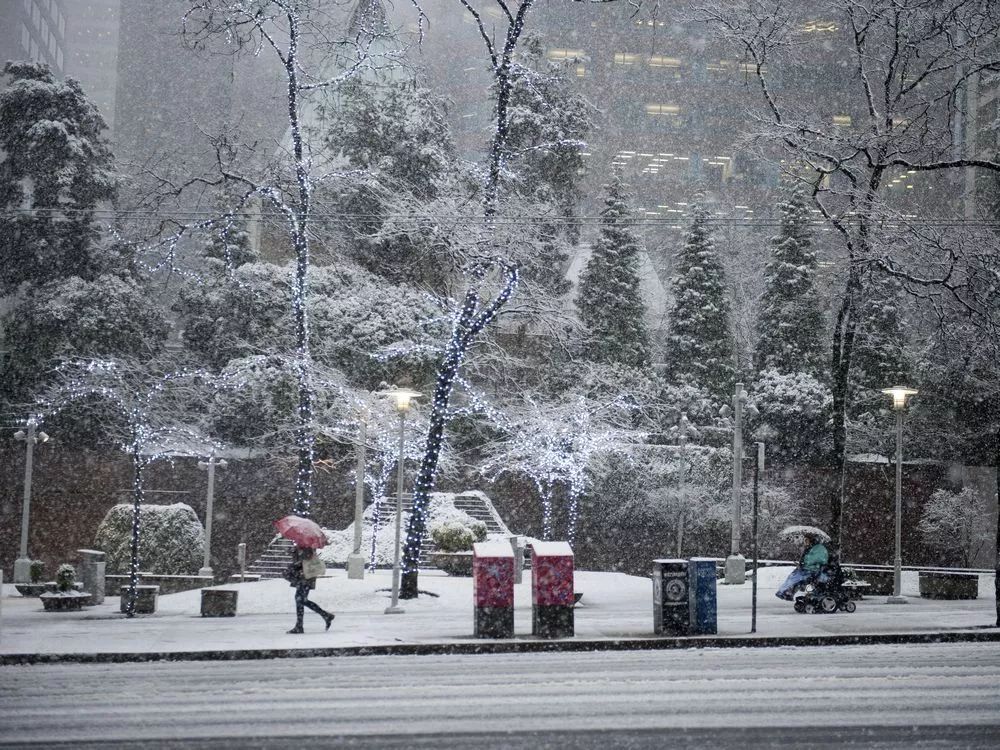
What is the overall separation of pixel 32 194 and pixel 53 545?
12992 mm

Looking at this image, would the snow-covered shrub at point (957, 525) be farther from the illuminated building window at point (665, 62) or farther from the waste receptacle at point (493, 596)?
the illuminated building window at point (665, 62)

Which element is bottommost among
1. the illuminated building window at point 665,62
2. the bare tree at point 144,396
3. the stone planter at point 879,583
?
the stone planter at point 879,583

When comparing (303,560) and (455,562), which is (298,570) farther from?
(455,562)

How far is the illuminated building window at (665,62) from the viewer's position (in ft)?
304

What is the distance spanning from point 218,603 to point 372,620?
10.0 feet

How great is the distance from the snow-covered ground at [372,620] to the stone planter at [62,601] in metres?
0.30

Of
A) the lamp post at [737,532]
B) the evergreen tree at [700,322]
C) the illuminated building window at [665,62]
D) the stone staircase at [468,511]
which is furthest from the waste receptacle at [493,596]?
the illuminated building window at [665,62]

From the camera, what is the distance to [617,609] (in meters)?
20.7

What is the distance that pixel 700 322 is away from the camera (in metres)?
44.4

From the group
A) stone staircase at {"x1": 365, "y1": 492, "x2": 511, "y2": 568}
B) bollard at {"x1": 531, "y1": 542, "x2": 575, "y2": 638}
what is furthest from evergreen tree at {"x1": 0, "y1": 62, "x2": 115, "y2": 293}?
bollard at {"x1": 531, "y1": 542, "x2": 575, "y2": 638}

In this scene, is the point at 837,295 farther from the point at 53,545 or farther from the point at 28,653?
the point at 53,545

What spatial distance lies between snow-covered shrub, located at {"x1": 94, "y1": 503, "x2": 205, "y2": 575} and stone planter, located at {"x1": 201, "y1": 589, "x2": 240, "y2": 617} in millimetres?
11557

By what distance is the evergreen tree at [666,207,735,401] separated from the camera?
44.3 meters

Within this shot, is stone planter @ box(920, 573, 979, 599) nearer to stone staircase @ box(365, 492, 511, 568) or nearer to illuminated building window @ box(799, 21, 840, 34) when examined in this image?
illuminated building window @ box(799, 21, 840, 34)
